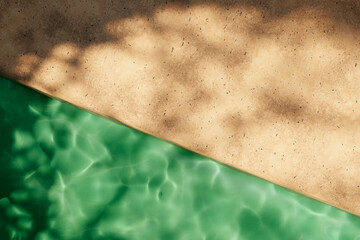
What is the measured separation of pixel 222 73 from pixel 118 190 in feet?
4.24

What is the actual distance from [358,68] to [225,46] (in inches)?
41.3

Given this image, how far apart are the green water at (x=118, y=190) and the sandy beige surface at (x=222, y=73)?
4.8 inches

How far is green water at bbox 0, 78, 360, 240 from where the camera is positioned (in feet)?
9.65

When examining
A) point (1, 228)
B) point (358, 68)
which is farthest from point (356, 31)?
point (1, 228)

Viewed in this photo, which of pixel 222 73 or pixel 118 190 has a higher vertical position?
pixel 222 73

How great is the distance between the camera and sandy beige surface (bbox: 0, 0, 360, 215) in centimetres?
291

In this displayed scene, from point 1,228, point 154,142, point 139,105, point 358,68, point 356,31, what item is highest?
point 356,31

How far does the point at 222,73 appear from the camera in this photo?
3.03 m

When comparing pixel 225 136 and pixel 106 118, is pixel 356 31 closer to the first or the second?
pixel 225 136

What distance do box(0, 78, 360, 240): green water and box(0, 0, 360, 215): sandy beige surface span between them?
12 centimetres

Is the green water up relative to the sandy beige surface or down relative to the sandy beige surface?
down

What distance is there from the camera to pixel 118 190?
10.0ft

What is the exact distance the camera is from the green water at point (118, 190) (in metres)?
2.94

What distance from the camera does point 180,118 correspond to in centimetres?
306
